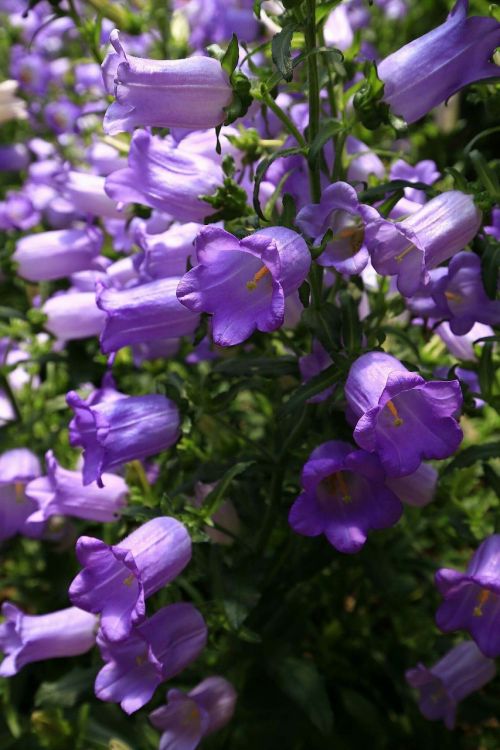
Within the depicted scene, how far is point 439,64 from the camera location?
5.42ft

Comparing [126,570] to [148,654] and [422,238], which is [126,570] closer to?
[148,654]

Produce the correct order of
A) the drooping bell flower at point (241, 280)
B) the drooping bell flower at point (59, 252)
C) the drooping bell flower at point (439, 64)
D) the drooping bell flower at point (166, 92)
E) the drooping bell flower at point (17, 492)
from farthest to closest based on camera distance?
the drooping bell flower at point (59, 252)
the drooping bell flower at point (17, 492)
the drooping bell flower at point (439, 64)
the drooping bell flower at point (166, 92)
the drooping bell flower at point (241, 280)

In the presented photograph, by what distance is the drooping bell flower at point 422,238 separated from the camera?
1.49m

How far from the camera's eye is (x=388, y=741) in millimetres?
2430

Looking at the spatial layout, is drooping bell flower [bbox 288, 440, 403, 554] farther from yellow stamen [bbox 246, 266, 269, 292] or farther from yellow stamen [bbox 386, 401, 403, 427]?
yellow stamen [bbox 246, 266, 269, 292]

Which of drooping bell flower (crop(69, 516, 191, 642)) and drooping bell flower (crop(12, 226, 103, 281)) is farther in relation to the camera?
drooping bell flower (crop(12, 226, 103, 281))

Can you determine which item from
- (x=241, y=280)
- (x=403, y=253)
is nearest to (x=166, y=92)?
(x=241, y=280)

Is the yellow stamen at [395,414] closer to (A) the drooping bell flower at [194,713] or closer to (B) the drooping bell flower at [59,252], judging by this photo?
(A) the drooping bell flower at [194,713]

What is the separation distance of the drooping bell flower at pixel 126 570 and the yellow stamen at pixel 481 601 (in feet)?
2.00

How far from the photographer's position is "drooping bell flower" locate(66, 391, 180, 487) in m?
1.78

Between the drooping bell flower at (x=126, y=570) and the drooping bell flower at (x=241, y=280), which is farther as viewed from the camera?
the drooping bell flower at (x=126, y=570)

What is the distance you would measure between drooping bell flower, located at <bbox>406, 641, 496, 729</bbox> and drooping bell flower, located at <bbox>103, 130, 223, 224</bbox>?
1.18m

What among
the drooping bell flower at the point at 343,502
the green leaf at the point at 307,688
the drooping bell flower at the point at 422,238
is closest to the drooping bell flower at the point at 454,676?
the green leaf at the point at 307,688

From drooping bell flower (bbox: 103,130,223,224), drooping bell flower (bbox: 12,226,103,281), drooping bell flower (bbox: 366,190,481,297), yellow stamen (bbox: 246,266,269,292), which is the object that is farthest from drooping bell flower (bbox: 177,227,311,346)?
drooping bell flower (bbox: 12,226,103,281)
